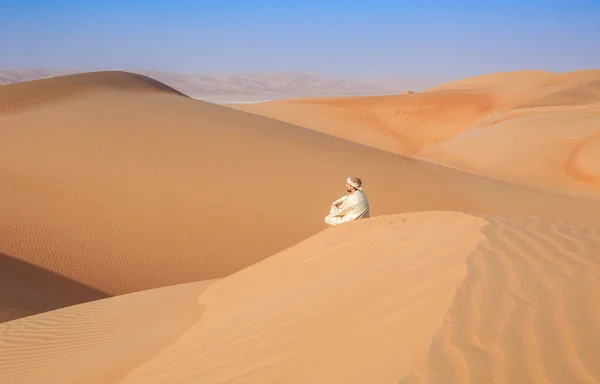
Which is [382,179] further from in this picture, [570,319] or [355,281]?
[570,319]

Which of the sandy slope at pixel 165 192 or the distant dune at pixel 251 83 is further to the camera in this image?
the distant dune at pixel 251 83

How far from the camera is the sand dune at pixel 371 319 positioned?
317 cm

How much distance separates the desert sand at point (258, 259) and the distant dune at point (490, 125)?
1.62m

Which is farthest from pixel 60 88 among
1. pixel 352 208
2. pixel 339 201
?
pixel 352 208

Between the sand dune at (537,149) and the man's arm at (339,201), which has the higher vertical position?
the man's arm at (339,201)

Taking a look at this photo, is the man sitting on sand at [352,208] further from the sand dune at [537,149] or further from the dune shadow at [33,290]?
the sand dune at [537,149]

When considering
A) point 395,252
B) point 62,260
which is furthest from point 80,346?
point 62,260

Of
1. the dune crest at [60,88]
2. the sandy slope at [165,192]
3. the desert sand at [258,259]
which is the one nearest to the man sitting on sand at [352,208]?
the desert sand at [258,259]

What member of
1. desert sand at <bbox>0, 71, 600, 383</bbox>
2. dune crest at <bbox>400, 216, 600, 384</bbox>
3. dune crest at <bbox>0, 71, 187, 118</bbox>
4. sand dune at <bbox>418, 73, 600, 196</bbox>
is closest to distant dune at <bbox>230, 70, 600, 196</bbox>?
sand dune at <bbox>418, 73, 600, 196</bbox>

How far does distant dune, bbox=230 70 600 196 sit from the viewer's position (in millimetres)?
25734

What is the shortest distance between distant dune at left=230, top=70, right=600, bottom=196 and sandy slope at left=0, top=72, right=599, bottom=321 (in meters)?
7.30

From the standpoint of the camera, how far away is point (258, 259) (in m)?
11.6

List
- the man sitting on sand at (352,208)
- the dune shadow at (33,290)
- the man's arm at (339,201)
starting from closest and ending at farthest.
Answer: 1. the man sitting on sand at (352,208)
2. the man's arm at (339,201)
3. the dune shadow at (33,290)

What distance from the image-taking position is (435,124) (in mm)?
43281
